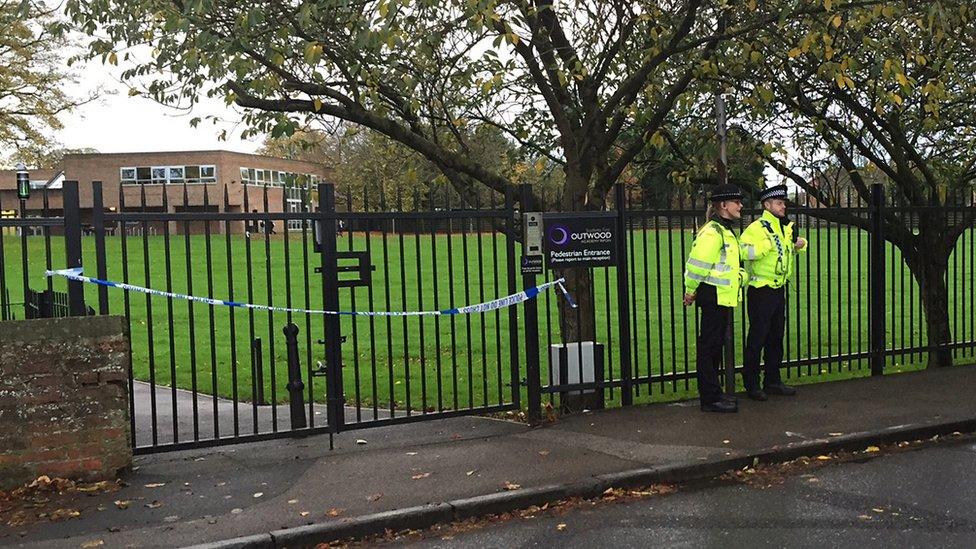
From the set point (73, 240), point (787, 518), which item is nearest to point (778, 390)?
point (787, 518)

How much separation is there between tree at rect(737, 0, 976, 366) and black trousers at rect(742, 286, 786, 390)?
171 cm

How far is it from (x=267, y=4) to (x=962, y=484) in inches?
264

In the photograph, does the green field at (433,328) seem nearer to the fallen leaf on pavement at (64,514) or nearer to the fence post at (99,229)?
the fence post at (99,229)

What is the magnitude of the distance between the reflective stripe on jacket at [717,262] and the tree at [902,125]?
1895mm

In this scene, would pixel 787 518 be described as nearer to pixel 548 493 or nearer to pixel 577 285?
pixel 548 493

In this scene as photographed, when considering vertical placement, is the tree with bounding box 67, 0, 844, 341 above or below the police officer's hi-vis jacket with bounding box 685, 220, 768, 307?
above

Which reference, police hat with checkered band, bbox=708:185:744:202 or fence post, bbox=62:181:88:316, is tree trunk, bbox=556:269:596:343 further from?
fence post, bbox=62:181:88:316

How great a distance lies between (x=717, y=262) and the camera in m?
7.27

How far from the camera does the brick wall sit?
5.63m

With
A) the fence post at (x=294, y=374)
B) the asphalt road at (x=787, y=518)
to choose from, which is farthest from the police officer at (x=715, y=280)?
the fence post at (x=294, y=374)

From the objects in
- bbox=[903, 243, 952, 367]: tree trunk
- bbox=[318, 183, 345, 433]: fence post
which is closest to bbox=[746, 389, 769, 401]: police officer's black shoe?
bbox=[903, 243, 952, 367]: tree trunk

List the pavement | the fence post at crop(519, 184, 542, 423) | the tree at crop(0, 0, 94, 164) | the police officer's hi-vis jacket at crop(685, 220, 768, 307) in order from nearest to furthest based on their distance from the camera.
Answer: the pavement, the police officer's hi-vis jacket at crop(685, 220, 768, 307), the fence post at crop(519, 184, 542, 423), the tree at crop(0, 0, 94, 164)

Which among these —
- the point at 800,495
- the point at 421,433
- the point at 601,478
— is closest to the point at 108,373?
the point at 421,433

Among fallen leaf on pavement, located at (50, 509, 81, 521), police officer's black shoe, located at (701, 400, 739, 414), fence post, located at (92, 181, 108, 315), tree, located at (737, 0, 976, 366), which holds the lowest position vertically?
fallen leaf on pavement, located at (50, 509, 81, 521)
